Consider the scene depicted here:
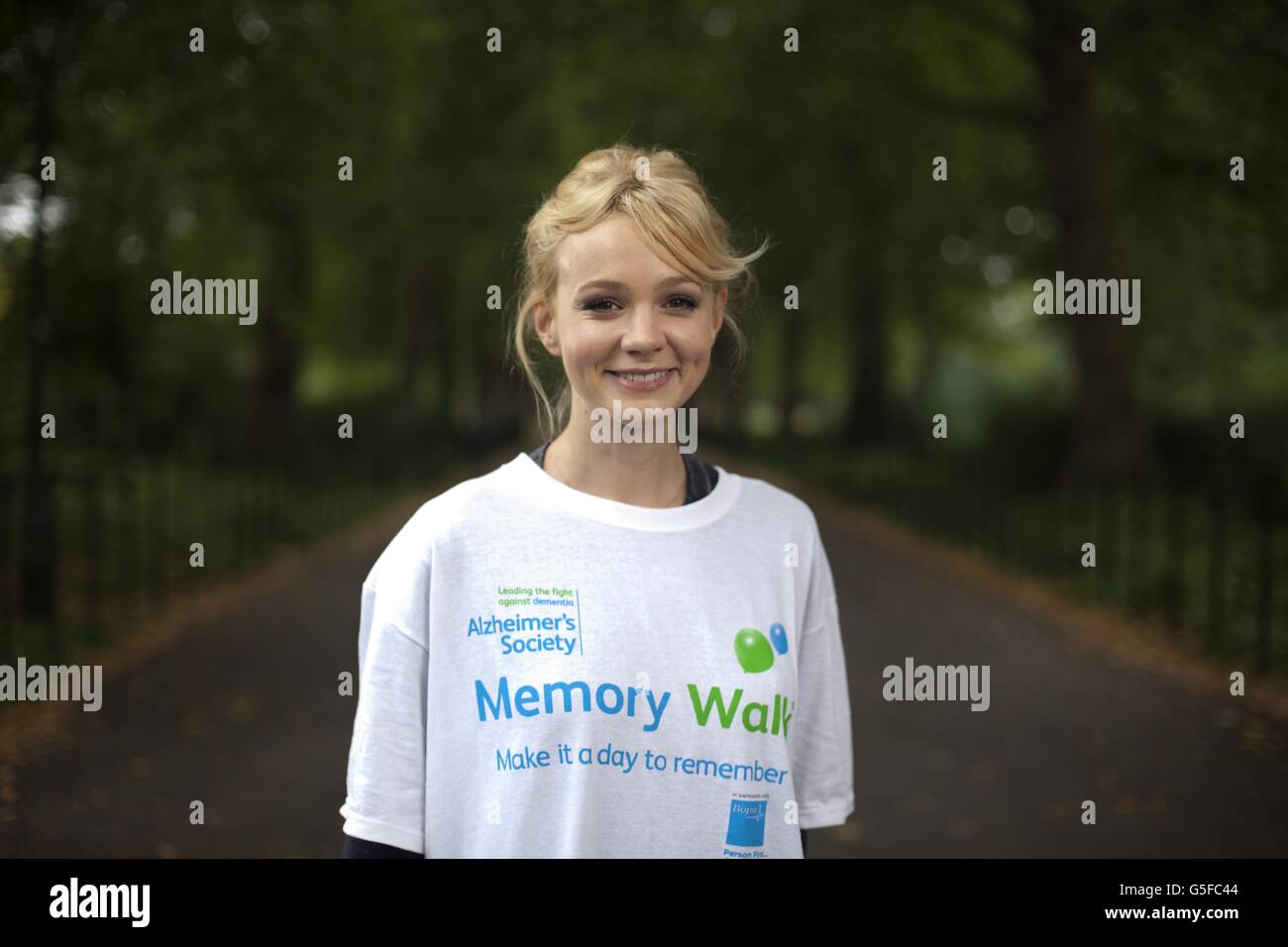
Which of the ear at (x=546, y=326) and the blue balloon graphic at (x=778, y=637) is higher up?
the ear at (x=546, y=326)

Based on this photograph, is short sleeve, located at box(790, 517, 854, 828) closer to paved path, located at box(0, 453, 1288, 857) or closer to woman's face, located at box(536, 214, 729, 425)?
woman's face, located at box(536, 214, 729, 425)

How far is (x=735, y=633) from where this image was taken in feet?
7.31

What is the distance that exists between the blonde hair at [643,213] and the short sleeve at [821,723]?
0.56 m

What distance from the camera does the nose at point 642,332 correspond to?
221 centimetres

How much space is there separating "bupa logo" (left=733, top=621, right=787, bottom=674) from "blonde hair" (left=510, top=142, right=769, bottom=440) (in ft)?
1.98

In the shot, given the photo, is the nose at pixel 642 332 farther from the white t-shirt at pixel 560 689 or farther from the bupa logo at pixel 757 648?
the bupa logo at pixel 757 648

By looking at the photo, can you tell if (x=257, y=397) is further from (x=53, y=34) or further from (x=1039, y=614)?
(x=1039, y=614)

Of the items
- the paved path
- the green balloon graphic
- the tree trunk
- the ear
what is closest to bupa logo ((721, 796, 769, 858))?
the green balloon graphic

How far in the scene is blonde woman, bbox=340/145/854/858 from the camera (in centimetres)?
215

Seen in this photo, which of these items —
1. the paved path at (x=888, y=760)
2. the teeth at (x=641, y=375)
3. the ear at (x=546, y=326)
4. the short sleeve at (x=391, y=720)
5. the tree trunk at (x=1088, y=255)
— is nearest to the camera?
the short sleeve at (x=391, y=720)

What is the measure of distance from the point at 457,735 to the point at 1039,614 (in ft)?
31.6

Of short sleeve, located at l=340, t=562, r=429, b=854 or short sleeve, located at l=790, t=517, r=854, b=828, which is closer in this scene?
short sleeve, located at l=340, t=562, r=429, b=854

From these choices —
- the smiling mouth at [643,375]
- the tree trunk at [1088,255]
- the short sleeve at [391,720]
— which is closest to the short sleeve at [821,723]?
the smiling mouth at [643,375]

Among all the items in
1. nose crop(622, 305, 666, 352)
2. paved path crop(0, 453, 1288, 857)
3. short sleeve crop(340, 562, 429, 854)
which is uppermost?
nose crop(622, 305, 666, 352)
